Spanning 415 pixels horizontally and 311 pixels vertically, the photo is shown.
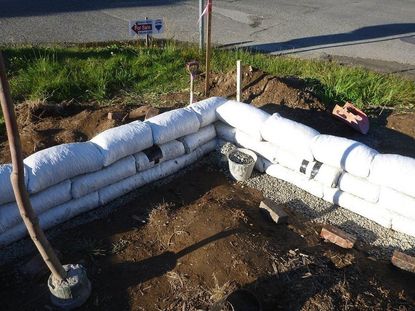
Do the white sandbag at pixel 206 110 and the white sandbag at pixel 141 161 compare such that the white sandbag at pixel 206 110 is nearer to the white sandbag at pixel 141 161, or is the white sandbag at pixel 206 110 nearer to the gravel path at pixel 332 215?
the gravel path at pixel 332 215

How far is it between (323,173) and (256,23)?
5.96 metres

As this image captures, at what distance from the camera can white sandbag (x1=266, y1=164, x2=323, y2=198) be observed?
4062mm

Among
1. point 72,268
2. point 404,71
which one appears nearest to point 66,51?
point 72,268

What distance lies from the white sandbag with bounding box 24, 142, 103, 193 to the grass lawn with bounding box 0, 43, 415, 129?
201cm

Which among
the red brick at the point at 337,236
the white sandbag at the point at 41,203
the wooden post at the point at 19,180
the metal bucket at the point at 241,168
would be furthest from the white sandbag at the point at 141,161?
the red brick at the point at 337,236

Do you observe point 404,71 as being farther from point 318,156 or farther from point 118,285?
point 118,285

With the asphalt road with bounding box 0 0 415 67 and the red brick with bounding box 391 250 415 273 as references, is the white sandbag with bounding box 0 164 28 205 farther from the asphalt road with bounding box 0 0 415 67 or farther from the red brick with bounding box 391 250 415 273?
the asphalt road with bounding box 0 0 415 67

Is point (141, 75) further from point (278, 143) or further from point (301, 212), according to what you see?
point (301, 212)

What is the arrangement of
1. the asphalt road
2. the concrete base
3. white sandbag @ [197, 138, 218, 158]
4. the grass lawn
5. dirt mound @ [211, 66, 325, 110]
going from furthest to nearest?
the asphalt road, the grass lawn, dirt mound @ [211, 66, 325, 110], white sandbag @ [197, 138, 218, 158], the concrete base

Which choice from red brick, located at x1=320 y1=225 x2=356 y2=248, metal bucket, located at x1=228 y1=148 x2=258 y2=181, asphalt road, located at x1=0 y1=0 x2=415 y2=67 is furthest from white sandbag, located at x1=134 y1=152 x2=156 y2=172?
asphalt road, located at x1=0 y1=0 x2=415 y2=67

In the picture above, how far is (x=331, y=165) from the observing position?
3.87 metres

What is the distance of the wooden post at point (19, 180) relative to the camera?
79.6 inches

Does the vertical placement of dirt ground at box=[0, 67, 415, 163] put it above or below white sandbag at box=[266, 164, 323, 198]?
above

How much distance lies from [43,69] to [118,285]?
3.70m
